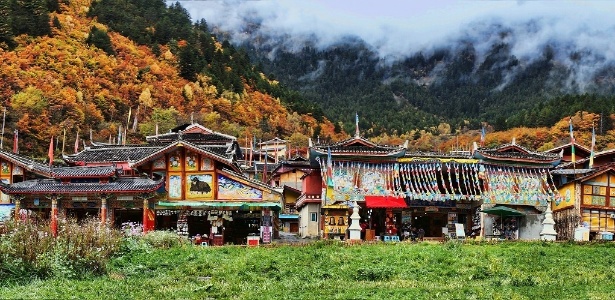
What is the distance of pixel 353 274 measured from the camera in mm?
25312

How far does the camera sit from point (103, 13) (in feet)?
408

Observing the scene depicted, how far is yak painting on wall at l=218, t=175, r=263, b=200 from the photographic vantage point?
43594 millimetres

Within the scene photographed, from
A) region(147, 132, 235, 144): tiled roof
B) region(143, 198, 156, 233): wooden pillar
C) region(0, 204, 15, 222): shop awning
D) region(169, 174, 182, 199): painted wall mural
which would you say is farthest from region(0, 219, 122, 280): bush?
region(147, 132, 235, 144): tiled roof

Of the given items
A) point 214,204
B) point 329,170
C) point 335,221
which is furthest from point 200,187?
point 335,221

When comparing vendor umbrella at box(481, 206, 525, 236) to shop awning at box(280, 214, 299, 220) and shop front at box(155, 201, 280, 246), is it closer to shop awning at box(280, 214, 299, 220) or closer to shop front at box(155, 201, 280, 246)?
shop front at box(155, 201, 280, 246)

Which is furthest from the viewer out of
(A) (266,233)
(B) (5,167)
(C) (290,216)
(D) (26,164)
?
(C) (290,216)

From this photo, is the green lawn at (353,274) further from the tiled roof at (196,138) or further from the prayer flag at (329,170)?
the tiled roof at (196,138)

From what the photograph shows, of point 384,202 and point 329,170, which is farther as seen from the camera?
point 384,202

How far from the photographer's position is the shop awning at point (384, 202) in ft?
140

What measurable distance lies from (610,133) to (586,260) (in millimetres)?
62311

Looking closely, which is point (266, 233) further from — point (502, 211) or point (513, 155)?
point (513, 155)

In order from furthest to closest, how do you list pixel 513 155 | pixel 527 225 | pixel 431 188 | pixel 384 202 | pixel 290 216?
pixel 290 216 < pixel 527 225 < pixel 513 155 < pixel 431 188 < pixel 384 202

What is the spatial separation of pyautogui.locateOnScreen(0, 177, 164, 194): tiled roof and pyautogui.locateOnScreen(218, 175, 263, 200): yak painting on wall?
345 cm

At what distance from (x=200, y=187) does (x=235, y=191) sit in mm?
1904
